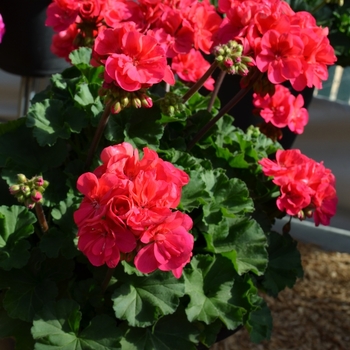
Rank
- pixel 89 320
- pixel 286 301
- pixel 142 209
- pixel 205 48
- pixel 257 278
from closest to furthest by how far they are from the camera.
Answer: pixel 142 209 < pixel 89 320 < pixel 205 48 < pixel 257 278 < pixel 286 301

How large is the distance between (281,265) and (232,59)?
525mm

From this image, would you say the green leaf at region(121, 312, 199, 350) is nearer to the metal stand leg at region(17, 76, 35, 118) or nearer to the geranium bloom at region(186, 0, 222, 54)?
the geranium bloom at region(186, 0, 222, 54)

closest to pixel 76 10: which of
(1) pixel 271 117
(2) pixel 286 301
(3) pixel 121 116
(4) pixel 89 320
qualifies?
(3) pixel 121 116

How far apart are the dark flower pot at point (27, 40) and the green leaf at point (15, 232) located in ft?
2.81

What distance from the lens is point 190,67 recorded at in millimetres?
1381

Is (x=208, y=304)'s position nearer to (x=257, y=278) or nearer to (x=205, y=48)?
(x=257, y=278)

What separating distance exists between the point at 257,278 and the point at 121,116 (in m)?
0.48

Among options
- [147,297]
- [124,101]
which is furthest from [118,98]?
[147,297]

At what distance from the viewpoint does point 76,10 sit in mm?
1191

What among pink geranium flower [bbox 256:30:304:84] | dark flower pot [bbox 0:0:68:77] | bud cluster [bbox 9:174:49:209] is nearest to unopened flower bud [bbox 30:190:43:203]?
bud cluster [bbox 9:174:49:209]

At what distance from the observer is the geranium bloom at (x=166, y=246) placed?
0.82 metres

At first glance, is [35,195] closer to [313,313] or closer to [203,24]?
[203,24]

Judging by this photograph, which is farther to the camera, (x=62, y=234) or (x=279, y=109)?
(x=279, y=109)

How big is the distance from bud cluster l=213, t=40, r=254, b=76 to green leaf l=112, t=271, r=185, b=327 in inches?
15.5
